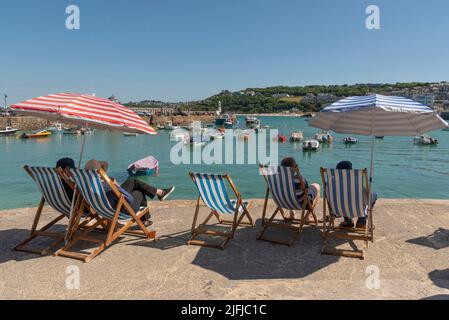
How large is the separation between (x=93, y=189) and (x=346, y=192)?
2984 mm

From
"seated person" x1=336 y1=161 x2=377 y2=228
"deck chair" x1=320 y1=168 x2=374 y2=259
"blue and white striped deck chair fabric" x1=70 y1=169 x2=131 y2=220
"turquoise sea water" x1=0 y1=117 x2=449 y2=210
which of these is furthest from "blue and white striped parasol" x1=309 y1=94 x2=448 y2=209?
"turquoise sea water" x1=0 y1=117 x2=449 y2=210

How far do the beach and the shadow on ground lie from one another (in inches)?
0.5

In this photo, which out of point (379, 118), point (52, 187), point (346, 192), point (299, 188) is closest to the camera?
point (346, 192)

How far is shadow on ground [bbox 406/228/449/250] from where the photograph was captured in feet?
14.6

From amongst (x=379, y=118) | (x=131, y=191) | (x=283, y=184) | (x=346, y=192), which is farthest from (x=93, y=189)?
(x=379, y=118)

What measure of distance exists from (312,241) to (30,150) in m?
42.7

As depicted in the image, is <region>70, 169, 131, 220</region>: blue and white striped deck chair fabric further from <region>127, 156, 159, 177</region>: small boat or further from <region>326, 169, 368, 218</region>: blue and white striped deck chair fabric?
<region>127, 156, 159, 177</region>: small boat

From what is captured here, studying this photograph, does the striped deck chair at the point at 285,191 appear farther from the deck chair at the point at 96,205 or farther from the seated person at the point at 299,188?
the deck chair at the point at 96,205

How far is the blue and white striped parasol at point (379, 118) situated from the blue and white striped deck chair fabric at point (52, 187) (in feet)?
10.9

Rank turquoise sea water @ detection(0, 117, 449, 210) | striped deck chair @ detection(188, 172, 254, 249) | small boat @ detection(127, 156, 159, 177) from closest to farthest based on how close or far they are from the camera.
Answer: striped deck chair @ detection(188, 172, 254, 249) → turquoise sea water @ detection(0, 117, 449, 210) → small boat @ detection(127, 156, 159, 177)

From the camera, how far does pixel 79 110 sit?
3998 mm

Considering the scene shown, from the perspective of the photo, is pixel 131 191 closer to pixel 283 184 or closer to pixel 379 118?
pixel 283 184

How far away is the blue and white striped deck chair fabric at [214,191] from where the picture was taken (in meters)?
4.45
